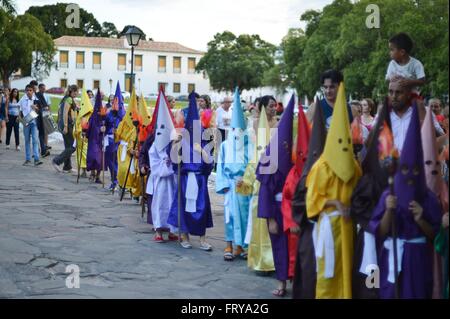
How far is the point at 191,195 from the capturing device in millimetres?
8328

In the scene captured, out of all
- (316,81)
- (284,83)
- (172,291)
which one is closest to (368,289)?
(172,291)

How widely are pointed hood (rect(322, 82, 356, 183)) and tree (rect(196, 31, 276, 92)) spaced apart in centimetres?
7632

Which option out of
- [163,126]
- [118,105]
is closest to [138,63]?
[118,105]

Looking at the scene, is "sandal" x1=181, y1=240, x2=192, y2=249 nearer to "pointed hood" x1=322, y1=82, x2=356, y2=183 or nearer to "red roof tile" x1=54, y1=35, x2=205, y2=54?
"pointed hood" x1=322, y1=82, x2=356, y2=183

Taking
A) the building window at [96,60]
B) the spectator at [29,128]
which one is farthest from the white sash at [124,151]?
the building window at [96,60]

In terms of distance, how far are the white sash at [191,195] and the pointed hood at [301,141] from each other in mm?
2459

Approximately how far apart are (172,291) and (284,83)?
5981 centimetres

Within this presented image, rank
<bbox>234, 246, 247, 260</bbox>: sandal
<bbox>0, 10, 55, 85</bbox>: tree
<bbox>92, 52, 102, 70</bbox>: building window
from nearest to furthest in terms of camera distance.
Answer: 1. <bbox>234, 246, 247, 260</bbox>: sandal
2. <bbox>0, 10, 55, 85</bbox>: tree
3. <bbox>92, 52, 102, 70</bbox>: building window

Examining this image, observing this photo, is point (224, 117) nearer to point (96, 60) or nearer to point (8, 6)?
point (8, 6)

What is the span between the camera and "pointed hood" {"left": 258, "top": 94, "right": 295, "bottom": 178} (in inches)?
246

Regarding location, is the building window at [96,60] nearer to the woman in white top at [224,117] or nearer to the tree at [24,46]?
the tree at [24,46]

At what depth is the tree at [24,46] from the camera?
4775 centimetres

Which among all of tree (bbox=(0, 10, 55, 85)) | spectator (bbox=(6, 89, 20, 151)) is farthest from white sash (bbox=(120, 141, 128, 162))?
tree (bbox=(0, 10, 55, 85))

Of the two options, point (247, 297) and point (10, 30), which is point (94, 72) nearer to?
point (10, 30)
